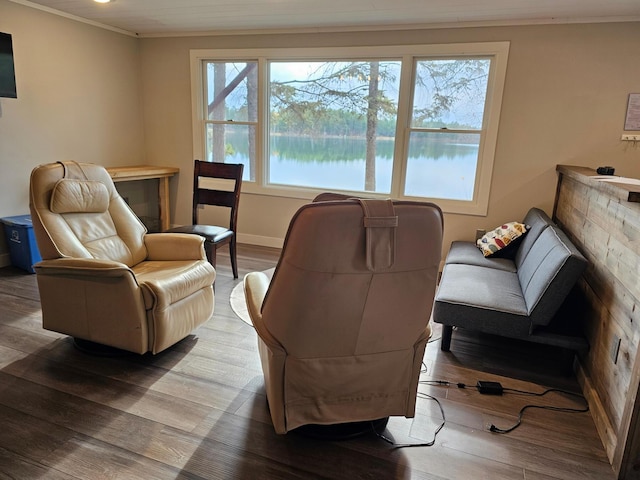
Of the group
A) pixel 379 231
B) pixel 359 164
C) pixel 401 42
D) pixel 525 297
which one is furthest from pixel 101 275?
pixel 401 42

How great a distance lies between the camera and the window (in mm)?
3924

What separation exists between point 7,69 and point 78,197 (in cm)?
179

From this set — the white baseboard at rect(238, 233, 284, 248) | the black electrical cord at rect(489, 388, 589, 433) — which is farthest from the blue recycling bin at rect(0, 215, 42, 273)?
the black electrical cord at rect(489, 388, 589, 433)

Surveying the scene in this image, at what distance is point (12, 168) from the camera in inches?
147

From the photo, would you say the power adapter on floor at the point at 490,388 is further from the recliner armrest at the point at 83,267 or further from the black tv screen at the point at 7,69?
the black tv screen at the point at 7,69

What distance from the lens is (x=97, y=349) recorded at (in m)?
2.48

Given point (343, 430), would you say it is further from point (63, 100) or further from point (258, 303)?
point (63, 100)

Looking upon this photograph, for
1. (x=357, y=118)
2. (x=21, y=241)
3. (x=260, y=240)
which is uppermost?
(x=357, y=118)

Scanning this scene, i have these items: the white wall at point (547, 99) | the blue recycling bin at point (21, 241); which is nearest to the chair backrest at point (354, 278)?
the white wall at point (547, 99)

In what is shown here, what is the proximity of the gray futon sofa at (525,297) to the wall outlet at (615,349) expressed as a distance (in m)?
0.30

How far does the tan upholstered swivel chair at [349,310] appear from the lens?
1.39m

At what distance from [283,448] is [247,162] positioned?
359 centimetres

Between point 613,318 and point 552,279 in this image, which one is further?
point 552,279

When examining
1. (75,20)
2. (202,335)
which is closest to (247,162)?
(75,20)
